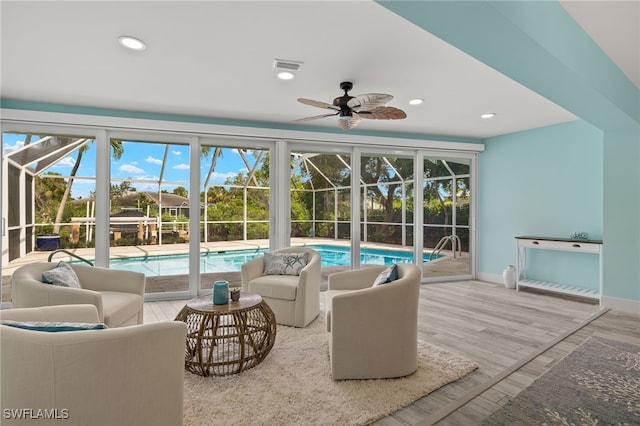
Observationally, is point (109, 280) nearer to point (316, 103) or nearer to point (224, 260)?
point (224, 260)

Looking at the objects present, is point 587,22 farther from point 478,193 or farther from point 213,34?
point 478,193

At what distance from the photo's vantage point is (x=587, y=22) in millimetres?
2496

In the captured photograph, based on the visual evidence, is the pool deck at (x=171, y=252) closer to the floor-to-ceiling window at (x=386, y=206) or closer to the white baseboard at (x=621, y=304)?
the floor-to-ceiling window at (x=386, y=206)

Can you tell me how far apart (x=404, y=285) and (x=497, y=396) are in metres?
0.89

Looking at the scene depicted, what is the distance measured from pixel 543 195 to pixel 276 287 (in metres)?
4.33

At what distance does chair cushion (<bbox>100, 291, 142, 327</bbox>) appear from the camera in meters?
2.70

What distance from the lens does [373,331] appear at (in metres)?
2.43

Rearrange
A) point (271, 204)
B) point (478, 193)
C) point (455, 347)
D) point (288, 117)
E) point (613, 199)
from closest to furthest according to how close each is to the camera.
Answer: point (455, 347), point (613, 199), point (288, 117), point (271, 204), point (478, 193)

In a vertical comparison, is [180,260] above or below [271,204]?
below

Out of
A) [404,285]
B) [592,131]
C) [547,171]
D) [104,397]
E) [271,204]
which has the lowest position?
[104,397]

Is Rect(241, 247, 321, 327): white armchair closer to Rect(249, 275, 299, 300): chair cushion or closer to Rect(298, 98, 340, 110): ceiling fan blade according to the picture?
Rect(249, 275, 299, 300): chair cushion

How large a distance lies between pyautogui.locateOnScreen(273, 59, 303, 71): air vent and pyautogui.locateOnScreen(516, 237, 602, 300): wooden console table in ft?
13.8

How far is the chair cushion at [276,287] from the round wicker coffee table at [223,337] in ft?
2.17

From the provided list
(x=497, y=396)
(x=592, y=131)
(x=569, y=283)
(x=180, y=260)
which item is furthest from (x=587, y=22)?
(x=180, y=260)
